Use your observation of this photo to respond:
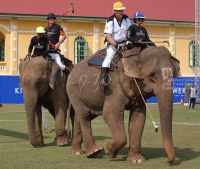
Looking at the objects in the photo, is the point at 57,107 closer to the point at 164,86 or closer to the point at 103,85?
the point at 103,85

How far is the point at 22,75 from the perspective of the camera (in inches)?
478

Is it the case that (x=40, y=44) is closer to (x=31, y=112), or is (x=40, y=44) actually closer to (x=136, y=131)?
(x=31, y=112)

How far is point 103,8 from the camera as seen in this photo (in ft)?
153

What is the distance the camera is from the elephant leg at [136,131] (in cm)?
924

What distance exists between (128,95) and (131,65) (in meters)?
0.58

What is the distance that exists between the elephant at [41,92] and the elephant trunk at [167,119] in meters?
4.07

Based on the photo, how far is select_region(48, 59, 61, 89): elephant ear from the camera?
12312 mm

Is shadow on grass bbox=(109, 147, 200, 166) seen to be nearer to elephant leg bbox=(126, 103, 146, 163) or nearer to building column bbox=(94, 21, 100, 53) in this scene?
elephant leg bbox=(126, 103, 146, 163)

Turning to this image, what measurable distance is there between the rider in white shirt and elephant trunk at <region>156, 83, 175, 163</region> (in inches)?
61.2

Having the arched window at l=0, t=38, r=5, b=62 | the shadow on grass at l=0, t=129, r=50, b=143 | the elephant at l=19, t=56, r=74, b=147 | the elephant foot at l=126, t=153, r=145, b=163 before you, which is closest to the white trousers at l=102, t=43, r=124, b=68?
the elephant foot at l=126, t=153, r=145, b=163

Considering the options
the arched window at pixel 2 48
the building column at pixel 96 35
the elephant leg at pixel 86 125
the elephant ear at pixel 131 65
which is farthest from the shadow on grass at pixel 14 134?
the building column at pixel 96 35

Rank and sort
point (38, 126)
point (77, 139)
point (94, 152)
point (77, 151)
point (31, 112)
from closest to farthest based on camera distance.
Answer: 1. point (94, 152)
2. point (77, 151)
3. point (77, 139)
4. point (31, 112)
5. point (38, 126)

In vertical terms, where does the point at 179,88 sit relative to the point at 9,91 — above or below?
above

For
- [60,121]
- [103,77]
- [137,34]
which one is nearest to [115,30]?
[137,34]
